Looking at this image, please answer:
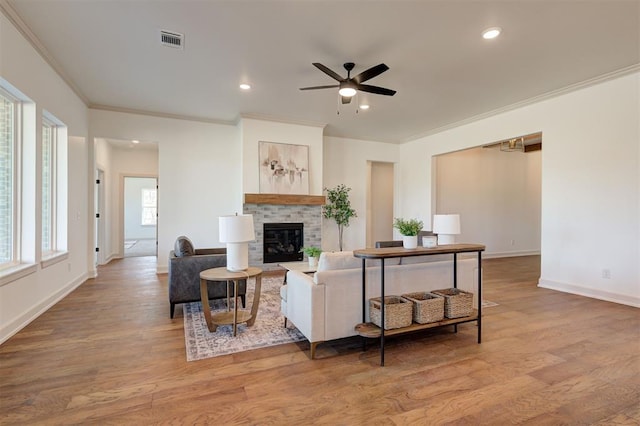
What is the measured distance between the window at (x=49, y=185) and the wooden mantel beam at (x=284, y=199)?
279 centimetres

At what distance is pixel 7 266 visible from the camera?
3146 mm

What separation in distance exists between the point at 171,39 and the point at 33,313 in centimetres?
331

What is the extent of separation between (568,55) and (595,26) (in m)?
0.59

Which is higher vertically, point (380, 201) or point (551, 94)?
point (551, 94)

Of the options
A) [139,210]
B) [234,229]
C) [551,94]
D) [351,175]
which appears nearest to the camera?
[234,229]

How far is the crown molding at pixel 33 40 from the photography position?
9.26ft

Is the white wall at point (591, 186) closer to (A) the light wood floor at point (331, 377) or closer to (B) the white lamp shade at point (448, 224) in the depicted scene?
(A) the light wood floor at point (331, 377)

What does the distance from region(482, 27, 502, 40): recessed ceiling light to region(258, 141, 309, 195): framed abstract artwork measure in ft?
12.4

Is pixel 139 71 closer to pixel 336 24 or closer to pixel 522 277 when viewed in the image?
pixel 336 24

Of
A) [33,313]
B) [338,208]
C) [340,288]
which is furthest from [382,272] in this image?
[338,208]

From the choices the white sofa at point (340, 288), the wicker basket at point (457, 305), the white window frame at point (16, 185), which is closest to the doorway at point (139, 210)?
the white window frame at point (16, 185)

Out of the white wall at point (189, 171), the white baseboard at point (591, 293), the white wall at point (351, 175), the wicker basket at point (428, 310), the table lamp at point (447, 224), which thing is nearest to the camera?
the wicker basket at point (428, 310)

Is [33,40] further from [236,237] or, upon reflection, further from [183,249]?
[236,237]

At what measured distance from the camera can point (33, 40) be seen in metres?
3.30
